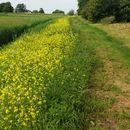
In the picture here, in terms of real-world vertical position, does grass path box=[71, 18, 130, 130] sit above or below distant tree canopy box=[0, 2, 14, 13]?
above

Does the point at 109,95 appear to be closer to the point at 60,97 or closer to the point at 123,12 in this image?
the point at 60,97

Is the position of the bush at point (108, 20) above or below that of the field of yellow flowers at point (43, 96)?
below

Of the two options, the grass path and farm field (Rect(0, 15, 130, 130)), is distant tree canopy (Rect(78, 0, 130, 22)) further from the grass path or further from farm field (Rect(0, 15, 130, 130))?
farm field (Rect(0, 15, 130, 130))

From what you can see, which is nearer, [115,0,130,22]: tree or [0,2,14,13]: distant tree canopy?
[115,0,130,22]: tree

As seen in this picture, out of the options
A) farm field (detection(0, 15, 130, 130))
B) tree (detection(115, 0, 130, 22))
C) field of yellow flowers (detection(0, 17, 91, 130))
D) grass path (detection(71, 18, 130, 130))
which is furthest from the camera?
tree (detection(115, 0, 130, 22))

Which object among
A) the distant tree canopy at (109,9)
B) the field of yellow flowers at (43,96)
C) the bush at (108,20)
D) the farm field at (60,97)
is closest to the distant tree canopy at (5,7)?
the distant tree canopy at (109,9)

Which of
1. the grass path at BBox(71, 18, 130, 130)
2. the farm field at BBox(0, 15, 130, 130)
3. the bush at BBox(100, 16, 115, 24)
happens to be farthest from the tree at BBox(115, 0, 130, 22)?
the farm field at BBox(0, 15, 130, 130)

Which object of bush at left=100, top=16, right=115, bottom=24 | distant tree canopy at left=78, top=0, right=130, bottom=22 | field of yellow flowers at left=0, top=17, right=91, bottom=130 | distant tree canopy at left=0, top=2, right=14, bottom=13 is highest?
field of yellow flowers at left=0, top=17, right=91, bottom=130

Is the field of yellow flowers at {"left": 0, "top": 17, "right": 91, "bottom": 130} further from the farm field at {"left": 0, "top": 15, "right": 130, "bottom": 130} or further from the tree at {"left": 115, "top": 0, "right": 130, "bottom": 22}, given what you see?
the tree at {"left": 115, "top": 0, "right": 130, "bottom": 22}

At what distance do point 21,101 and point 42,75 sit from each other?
2037mm

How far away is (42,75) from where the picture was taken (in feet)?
29.8

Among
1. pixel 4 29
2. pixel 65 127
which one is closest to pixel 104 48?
pixel 4 29

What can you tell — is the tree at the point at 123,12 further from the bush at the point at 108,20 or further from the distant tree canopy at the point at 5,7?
the distant tree canopy at the point at 5,7

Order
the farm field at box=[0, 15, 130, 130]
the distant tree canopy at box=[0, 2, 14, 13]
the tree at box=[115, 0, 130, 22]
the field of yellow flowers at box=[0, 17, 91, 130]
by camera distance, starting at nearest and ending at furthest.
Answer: the field of yellow flowers at box=[0, 17, 91, 130]
the farm field at box=[0, 15, 130, 130]
the tree at box=[115, 0, 130, 22]
the distant tree canopy at box=[0, 2, 14, 13]
